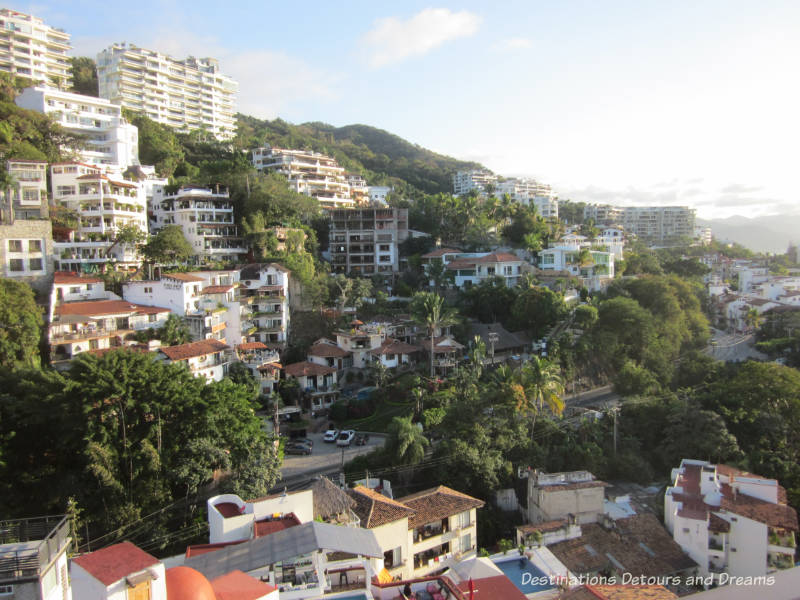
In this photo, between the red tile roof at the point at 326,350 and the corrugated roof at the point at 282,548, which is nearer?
the corrugated roof at the point at 282,548

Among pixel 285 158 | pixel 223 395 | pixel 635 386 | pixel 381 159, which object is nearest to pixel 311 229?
pixel 285 158

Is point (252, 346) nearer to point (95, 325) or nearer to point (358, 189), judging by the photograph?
point (95, 325)

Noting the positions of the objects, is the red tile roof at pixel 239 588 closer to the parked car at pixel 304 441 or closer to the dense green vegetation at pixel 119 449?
the dense green vegetation at pixel 119 449

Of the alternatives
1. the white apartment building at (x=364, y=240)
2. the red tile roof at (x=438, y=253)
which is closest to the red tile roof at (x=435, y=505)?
the red tile roof at (x=438, y=253)

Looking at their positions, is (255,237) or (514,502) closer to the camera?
(514,502)

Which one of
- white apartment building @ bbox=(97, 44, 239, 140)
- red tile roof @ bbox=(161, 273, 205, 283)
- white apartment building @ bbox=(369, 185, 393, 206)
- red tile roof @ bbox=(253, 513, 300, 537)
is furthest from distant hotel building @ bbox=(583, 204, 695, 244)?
red tile roof @ bbox=(253, 513, 300, 537)

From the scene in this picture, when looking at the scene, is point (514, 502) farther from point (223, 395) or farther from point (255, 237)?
point (255, 237)

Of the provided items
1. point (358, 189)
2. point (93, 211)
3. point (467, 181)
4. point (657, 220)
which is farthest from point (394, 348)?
point (657, 220)
